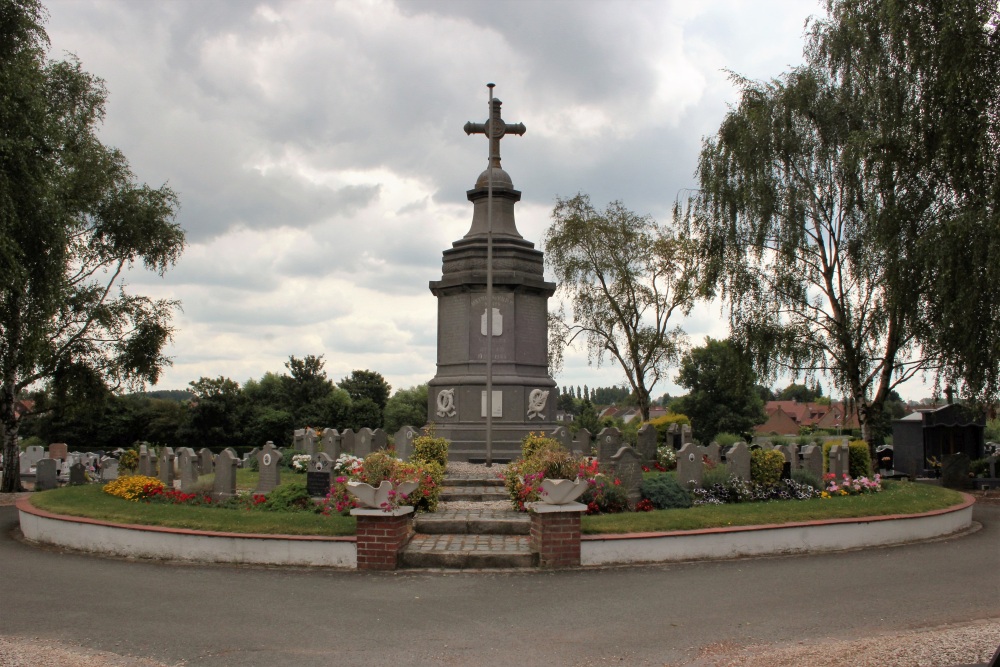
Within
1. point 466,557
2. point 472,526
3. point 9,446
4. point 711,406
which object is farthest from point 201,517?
point 711,406

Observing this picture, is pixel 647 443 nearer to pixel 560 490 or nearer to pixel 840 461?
pixel 840 461

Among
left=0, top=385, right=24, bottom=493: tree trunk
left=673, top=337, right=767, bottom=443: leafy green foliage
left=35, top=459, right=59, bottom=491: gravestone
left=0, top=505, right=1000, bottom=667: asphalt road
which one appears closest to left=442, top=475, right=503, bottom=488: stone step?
left=0, top=505, right=1000, bottom=667: asphalt road

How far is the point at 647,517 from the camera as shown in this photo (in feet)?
37.0

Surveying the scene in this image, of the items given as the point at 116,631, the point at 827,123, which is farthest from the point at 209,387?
the point at 116,631

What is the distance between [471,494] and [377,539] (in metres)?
3.94

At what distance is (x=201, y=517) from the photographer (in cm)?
1143

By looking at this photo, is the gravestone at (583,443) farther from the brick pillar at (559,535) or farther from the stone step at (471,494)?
the brick pillar at (559,535)

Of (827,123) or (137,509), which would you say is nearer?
(137,509)

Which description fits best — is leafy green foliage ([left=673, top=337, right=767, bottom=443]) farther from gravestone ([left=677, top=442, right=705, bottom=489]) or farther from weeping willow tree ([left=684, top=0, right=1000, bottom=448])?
gravestone ([left=677, top=442, right=705, bottom=489])

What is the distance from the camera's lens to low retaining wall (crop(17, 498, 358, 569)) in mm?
9898

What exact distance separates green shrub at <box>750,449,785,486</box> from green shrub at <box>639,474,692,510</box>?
2135 mm

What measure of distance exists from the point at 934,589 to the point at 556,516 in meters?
4.42

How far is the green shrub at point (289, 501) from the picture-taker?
1234cm

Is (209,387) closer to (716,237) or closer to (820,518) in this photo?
(716,237)
